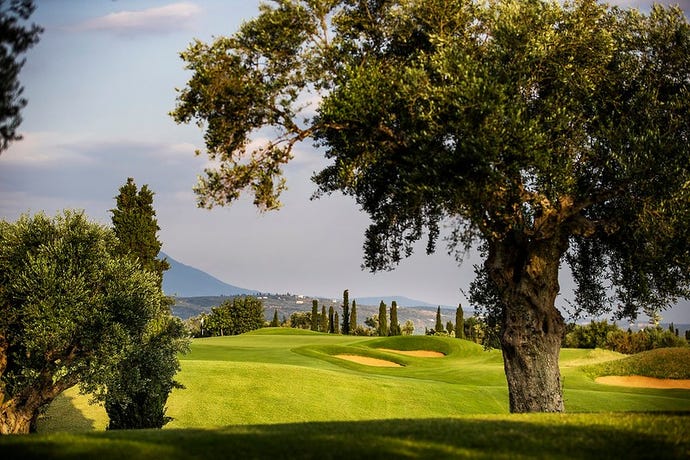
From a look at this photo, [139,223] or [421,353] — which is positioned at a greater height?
[139,223]

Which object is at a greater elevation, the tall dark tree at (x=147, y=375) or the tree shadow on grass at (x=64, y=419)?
the tall dark tree at (x=147, y=375)

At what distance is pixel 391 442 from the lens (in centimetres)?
1304

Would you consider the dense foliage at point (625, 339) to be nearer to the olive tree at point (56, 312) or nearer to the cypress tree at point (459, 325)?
the cypress tree at point (459, 325)

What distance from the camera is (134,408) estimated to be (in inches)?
1138

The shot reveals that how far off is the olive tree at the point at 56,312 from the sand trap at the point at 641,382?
37.3 meters

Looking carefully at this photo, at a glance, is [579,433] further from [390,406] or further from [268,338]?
[268,338]

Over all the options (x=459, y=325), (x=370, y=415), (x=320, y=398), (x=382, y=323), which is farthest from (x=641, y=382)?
(x=382, y=323)

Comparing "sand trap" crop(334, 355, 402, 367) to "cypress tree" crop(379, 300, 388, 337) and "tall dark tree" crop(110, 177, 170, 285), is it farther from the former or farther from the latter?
"cypress tree" crop(379, 300, 388, 337)

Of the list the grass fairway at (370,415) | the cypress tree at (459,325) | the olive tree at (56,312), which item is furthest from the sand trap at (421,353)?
the olive tree at (56,312)

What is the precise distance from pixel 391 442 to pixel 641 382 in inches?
1669

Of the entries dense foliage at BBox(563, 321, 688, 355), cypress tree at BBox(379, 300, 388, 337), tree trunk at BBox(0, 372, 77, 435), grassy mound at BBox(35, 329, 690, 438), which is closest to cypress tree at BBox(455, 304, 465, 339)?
A: cypress tree at BBox(379, 300, 388, 337)

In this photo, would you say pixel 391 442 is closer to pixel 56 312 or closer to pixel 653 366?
pixel 56 312

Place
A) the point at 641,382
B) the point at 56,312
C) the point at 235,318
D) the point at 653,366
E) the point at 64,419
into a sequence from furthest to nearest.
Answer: the point at 235,318 → the point at 653,366 → the point at 641,382 → the point at 64,419 → the point at 56,312

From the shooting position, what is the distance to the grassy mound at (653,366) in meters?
49.3
